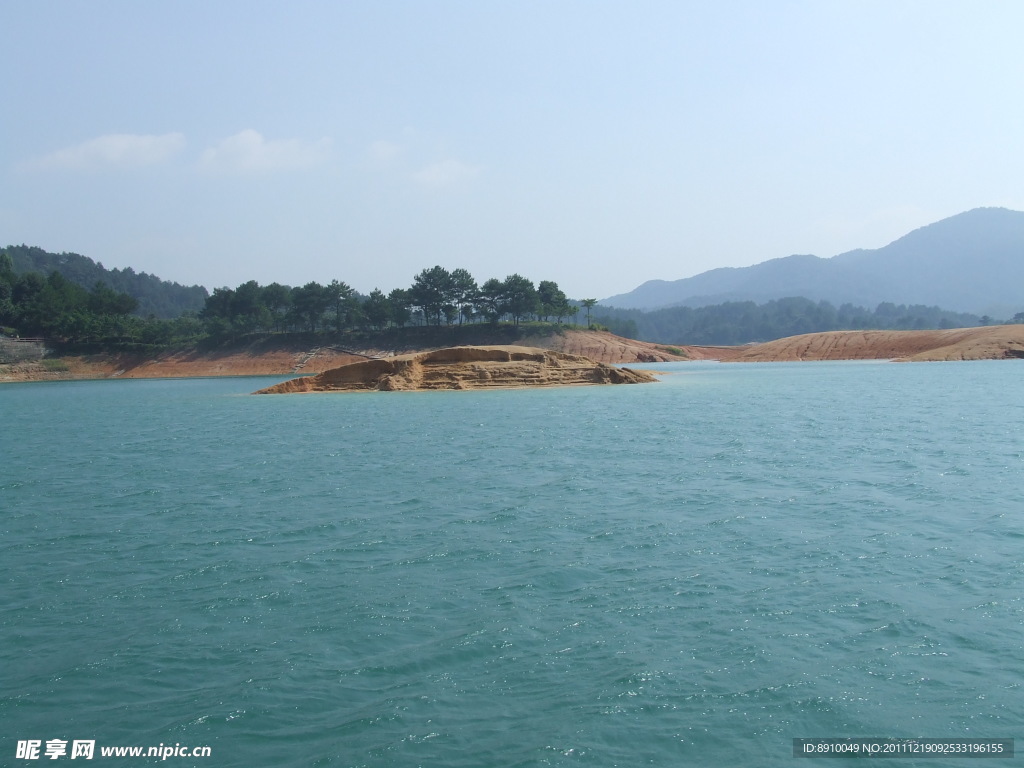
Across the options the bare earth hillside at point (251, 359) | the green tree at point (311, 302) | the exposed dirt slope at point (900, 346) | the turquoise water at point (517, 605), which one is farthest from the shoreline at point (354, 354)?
the turquoise water at point (517, 605)

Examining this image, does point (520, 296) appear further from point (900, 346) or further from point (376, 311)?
point (900, 346)

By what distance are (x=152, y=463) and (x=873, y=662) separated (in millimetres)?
19943

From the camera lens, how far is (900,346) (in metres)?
102

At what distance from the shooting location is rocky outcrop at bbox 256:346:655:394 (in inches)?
2239

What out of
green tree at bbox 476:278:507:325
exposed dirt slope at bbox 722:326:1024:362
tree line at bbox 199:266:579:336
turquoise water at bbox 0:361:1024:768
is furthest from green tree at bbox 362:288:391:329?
turquoise water at bbox 0:361:1024:768

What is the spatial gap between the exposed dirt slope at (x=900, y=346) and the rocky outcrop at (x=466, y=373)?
4873cm

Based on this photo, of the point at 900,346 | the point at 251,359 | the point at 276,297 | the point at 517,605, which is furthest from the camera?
the point at 276,297

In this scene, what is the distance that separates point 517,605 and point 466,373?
4785cm

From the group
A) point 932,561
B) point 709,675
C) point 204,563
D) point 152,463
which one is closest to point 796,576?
point 932,561

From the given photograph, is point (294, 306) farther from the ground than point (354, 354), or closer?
farther from the ground

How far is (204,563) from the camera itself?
39.3ft

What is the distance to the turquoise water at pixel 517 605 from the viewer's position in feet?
23.3

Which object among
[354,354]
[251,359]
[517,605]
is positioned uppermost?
[354,354]

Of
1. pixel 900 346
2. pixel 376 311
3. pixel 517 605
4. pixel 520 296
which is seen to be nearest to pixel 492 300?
pixel 520 296
